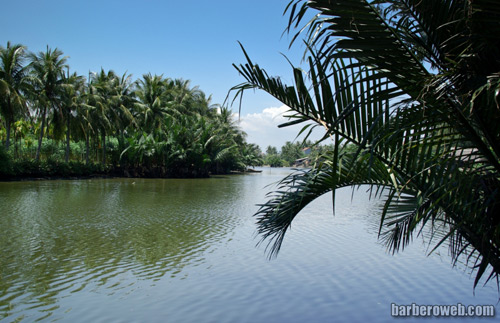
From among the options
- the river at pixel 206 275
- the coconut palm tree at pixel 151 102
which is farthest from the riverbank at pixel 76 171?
the river at pixel 206 275

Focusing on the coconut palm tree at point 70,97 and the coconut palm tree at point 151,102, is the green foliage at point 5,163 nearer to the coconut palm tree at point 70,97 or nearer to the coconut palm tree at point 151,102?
the coconut palm tree at point 70,97

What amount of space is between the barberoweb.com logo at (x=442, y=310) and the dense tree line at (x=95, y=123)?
2224cm

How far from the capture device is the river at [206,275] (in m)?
4.07

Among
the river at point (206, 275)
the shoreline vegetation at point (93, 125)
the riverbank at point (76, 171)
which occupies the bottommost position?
the river at point (206, 275)

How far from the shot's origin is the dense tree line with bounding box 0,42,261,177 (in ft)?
74.3

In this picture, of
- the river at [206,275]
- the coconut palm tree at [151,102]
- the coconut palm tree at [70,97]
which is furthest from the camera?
the coconut palm tree at [151,102]

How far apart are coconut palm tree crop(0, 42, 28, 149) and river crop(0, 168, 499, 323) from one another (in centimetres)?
1521

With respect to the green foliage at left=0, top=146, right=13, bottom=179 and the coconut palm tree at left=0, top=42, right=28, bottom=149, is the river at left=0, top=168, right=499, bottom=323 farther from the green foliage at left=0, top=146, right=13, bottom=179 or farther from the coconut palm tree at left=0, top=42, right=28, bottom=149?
the coconut palm tree at left=0, top=42, right=28, bottom=149

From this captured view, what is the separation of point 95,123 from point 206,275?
2731 cm

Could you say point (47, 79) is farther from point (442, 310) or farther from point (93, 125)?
point (442, 310)

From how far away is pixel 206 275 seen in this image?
5285mm

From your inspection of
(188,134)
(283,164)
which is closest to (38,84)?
(188,134)

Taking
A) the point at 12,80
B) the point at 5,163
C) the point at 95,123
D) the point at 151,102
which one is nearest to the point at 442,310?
the point at 5,163

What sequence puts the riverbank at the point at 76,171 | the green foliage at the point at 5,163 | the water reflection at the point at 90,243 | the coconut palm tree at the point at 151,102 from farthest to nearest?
the coconut palm tree at the point at 151,102 < the riverbank at the point at 76,171 < the green foliage at the point at 5,163 < the water reflection at the point at 90,243
